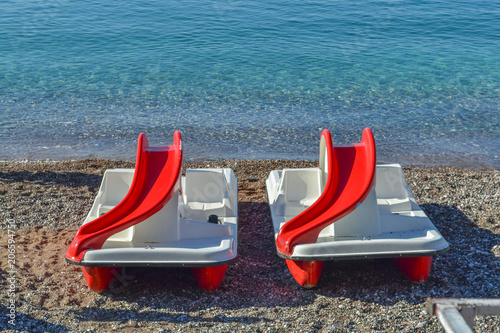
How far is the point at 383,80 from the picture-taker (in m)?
16.8

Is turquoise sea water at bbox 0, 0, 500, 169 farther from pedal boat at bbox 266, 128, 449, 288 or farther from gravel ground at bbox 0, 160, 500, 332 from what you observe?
pedal boat at bbox 266, 128, 449, 288

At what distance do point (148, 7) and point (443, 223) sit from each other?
21.2 m

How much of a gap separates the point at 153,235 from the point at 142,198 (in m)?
0.44

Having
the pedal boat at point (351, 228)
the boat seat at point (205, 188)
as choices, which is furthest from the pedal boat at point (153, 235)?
the pedal boat at point (351, 228)

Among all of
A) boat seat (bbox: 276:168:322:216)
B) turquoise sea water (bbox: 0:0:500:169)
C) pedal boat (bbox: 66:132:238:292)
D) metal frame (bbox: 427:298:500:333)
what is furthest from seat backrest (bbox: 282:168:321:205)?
metal frame (bbox: 427:298:500:333)

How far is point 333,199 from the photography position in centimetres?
637

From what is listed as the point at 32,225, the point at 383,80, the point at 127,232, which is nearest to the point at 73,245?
the point at 127,232

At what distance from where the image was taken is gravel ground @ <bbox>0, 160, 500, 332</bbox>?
18.1ft

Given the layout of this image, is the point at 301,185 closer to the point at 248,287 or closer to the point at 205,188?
the point at 205,188

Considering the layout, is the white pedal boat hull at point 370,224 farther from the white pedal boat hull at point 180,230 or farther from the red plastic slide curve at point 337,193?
the white pedal boat hull at point 180,230

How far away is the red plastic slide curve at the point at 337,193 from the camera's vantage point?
618 centimetres

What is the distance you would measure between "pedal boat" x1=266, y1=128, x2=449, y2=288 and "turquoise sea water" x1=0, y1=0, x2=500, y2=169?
16.7 feet

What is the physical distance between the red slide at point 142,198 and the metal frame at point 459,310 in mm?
3949

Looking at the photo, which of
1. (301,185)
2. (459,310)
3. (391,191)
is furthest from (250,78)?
(459,310)
